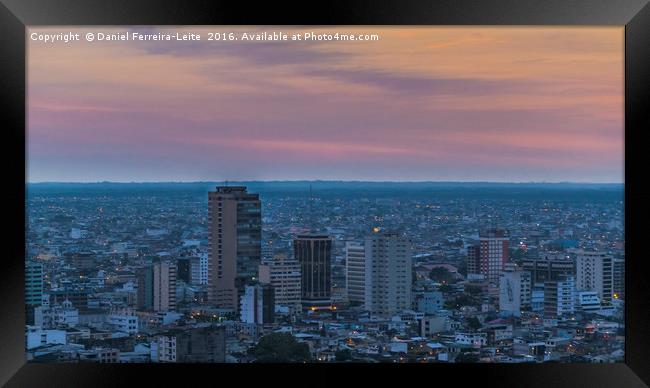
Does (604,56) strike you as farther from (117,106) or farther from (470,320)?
(117,106)

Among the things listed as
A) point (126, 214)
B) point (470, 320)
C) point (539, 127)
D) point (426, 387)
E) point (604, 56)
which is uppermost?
point (604, 56)

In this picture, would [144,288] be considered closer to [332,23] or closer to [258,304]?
[258,304]

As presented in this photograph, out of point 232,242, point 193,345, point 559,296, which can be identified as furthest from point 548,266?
point 193,345

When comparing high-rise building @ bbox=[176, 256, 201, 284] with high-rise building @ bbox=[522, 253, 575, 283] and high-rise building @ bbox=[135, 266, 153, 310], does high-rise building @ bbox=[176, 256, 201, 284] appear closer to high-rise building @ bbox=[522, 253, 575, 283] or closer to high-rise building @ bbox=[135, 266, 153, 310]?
high-rise building @ bbox=[135, 266, 153, 310]

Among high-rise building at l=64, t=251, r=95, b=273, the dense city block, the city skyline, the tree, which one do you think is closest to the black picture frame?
the tree

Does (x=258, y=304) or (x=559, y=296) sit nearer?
(x=258, y=304)

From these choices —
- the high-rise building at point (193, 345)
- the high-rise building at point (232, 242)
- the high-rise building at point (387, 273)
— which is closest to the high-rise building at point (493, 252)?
the high-rise building at point (387, 273)

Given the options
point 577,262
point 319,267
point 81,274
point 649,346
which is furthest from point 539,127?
point 649,346
